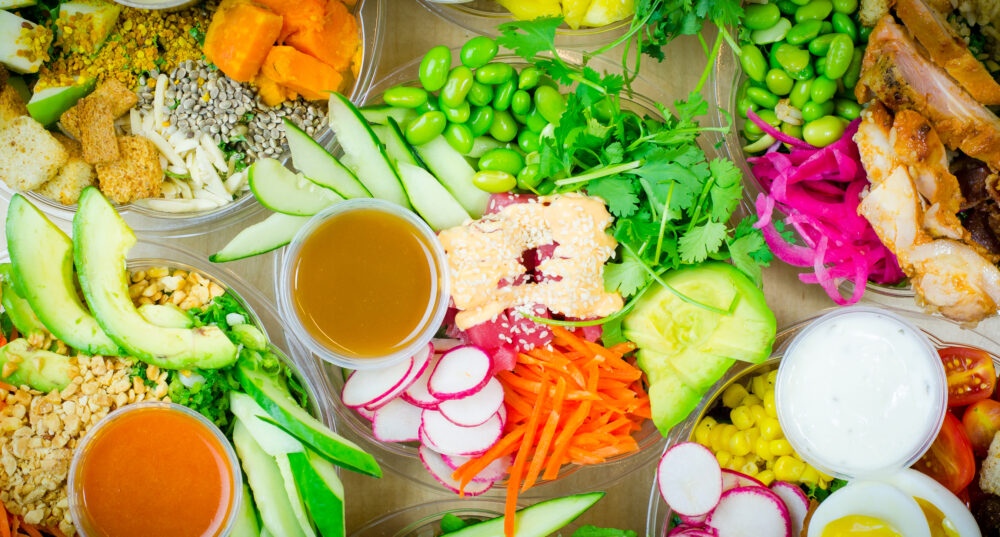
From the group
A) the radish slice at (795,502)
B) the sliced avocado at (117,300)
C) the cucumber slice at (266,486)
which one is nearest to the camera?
the sliced avocado at (117,300)

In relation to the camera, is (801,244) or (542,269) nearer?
(542,269)

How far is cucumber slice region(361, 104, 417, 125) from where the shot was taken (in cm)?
181

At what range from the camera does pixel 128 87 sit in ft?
5.92

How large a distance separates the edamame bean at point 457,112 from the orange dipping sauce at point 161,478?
0.95m

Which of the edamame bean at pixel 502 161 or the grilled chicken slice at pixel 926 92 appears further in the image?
the edamame bean at pixel 502 161

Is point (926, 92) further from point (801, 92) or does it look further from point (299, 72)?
point (299, 72)

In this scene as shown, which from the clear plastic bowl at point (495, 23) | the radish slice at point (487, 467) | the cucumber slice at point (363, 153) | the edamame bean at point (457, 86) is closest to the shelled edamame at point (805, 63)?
the clear plastic bowl at point (495, 23)

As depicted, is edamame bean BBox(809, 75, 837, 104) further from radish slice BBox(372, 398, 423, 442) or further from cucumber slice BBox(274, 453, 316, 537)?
cucumber slice BBox(274, 453, 316, 537)

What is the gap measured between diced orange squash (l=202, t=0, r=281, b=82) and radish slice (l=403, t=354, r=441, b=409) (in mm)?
876

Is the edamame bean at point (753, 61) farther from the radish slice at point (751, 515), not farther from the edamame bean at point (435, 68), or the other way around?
the radish slice at point (751, 515)

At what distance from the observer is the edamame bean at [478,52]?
68.1 inches

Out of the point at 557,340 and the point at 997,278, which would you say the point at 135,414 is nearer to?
the point at 557,340

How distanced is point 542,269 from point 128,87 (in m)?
1.16

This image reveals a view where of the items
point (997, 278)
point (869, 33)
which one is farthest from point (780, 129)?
point (997, 278)
